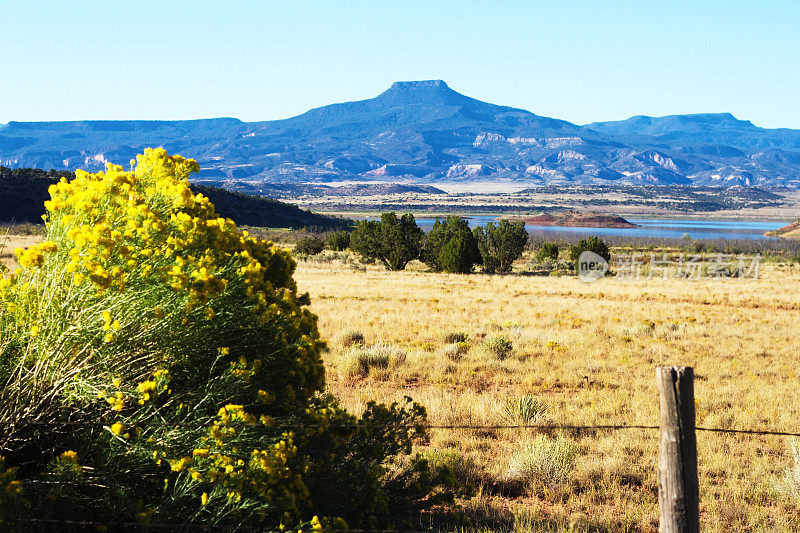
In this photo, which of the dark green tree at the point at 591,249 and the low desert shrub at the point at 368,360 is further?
the dark green tree at the point at 591,249

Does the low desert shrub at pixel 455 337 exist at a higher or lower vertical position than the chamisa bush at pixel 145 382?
lower

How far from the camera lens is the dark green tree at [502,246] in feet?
141

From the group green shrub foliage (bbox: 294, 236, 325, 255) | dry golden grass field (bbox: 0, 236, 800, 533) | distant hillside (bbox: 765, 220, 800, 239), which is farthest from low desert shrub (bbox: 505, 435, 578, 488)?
distant hillside (bbox: 765, 220, 800, 239)

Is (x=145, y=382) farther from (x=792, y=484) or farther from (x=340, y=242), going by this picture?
(x=340, y=242)

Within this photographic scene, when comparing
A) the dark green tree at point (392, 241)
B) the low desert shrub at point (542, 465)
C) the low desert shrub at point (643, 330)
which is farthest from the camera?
the dark green tree at point (392, 241)

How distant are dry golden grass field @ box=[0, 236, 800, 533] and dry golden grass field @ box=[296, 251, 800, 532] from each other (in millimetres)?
22

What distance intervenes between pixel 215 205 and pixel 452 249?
34.3 meters

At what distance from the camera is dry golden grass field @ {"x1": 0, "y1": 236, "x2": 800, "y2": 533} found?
211 inches

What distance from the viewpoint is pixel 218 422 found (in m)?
3.22

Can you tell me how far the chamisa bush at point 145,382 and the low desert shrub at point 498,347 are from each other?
303 inches

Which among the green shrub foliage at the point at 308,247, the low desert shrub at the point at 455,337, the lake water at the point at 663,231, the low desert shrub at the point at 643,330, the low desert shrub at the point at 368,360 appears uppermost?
the low desert shrub at the point at 368,360

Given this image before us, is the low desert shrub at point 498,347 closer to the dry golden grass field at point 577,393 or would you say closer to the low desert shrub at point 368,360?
the dry golden grass field at point 577,393

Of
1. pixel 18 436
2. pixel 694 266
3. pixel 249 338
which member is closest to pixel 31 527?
pixel 18 436

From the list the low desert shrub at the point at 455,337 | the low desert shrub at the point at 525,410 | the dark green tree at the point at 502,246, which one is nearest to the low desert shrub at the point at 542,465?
the low desert shrub at the point at 525,410
